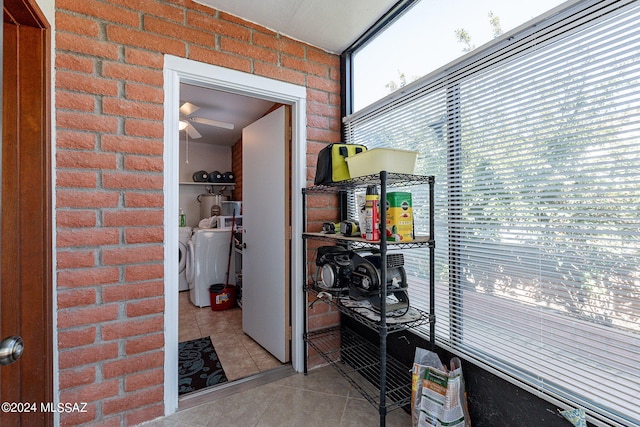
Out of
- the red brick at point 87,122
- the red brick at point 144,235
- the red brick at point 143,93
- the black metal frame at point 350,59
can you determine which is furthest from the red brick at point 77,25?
the black metal frame at point 350,59

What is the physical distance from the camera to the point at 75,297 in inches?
59.1

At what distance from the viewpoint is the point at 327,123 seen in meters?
2.29

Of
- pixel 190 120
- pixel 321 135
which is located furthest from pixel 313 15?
pixel 190 120

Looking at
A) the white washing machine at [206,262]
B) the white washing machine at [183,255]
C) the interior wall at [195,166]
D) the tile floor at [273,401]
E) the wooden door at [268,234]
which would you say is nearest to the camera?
the tile floor at [273,401]

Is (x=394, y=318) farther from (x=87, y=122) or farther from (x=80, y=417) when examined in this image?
(x=87, y=122)

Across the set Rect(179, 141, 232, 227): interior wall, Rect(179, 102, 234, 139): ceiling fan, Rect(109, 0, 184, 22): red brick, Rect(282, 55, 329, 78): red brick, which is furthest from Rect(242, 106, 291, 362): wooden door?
Rect(179, 141, 232, 227): interior wall

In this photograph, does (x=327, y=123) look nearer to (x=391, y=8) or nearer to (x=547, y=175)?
(x=391, y=8)

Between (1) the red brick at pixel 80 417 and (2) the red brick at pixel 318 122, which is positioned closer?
(1) the red brick at pixel 80 417

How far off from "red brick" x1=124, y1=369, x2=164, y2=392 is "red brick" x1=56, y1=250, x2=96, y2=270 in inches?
26.0

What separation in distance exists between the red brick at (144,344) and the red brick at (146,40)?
5.28ft

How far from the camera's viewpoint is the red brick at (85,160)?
1.48 meters

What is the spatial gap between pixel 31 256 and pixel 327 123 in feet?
6.11

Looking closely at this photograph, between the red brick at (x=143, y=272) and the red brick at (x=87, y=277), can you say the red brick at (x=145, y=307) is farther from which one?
the red brick at (x=87, y=277)

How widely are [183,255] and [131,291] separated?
2.46 meters
